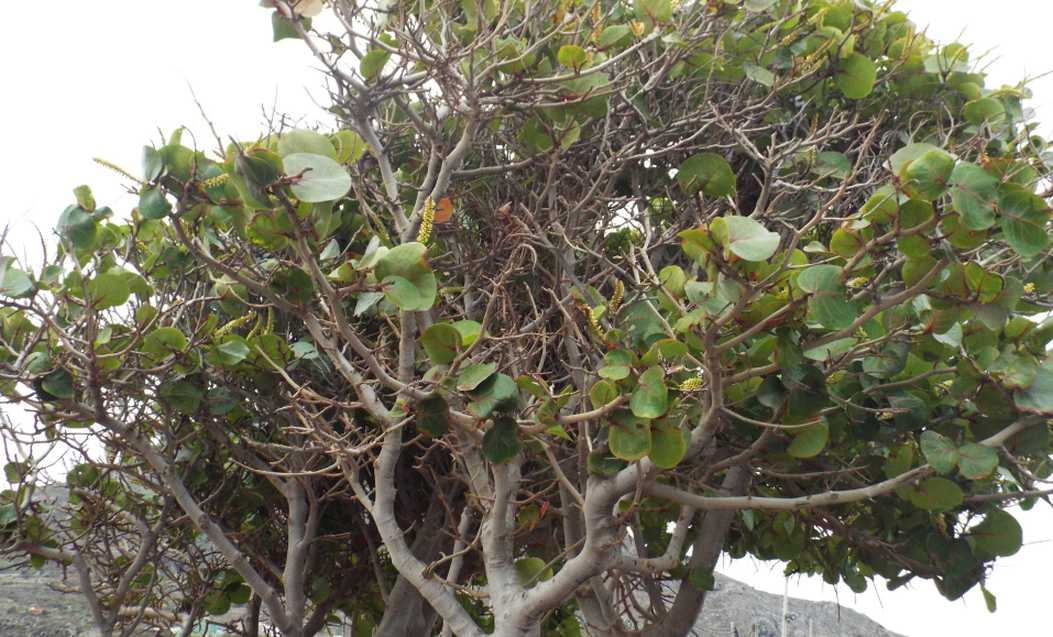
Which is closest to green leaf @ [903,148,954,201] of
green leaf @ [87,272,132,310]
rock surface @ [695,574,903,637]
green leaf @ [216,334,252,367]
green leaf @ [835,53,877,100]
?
green leaf @ [835,53,877,100]

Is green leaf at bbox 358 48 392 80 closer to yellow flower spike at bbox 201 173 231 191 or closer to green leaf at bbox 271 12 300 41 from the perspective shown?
green leaf at bbox 271 12 300 41

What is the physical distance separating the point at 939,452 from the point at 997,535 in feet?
3.00

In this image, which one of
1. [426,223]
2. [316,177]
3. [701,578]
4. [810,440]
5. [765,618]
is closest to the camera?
[316,177]

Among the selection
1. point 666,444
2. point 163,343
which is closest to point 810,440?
point 666,444

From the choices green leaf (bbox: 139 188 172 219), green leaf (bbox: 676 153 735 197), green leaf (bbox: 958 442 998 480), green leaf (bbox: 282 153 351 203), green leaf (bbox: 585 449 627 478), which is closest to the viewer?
green leaf (bbox: 282 153 351 203)

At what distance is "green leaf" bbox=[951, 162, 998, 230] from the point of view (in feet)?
7.87

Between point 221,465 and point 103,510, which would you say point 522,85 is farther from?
point 103,510

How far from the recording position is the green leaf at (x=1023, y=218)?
2432mm

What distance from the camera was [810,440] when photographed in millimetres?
3289

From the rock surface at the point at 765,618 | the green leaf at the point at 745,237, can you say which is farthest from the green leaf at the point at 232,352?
the rock surface at the point at 765,618

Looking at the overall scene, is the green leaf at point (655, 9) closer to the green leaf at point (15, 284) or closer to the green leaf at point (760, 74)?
the green leaf at point (760, 74)

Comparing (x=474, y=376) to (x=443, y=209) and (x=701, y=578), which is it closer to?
(x=443, y=209)

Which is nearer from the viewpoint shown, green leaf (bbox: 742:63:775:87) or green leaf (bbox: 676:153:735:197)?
green leaf (bbox: 676:153:735:197)

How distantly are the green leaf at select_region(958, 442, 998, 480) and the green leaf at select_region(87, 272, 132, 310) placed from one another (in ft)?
10.1
